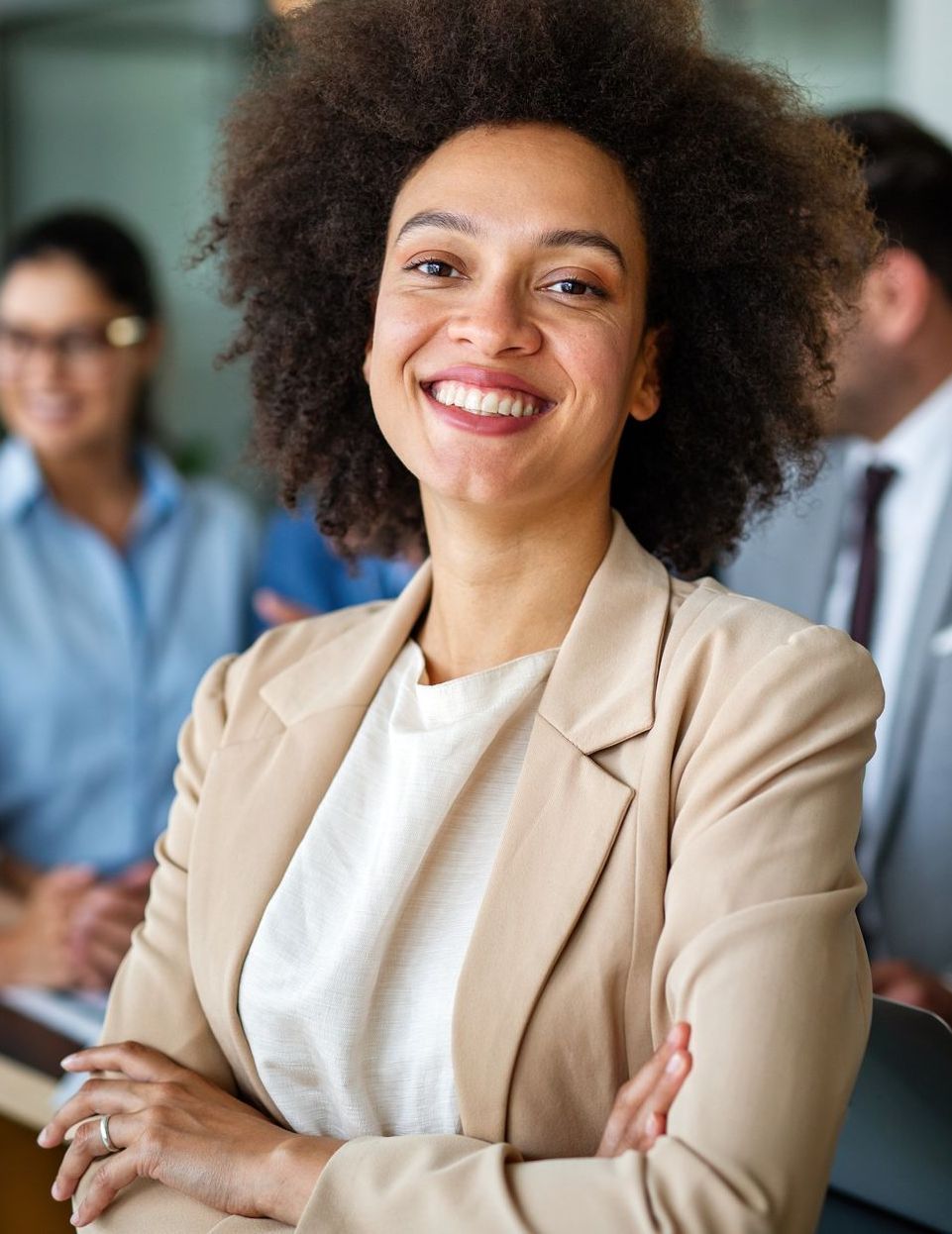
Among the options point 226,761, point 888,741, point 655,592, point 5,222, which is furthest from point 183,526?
point 5,222

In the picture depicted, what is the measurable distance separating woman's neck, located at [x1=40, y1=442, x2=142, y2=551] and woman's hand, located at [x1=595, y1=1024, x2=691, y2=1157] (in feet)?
8.59

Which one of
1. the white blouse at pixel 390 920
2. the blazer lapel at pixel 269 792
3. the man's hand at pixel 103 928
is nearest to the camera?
the white blouse at pixel 390 920

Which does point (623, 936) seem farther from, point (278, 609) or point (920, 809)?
point (278, 609)

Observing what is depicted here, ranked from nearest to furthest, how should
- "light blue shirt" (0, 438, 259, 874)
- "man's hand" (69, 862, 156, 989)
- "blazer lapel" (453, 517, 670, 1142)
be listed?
"blazer lapel" (453, 517, 670, 1142) < "man's hand" (69, 862, 156, 989) < "light blue shirt" (0, 438, 259, 874)

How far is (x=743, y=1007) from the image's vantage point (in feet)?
4.14

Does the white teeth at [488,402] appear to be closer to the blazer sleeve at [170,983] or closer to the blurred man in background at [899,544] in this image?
the blazer sleeve at [170,983]

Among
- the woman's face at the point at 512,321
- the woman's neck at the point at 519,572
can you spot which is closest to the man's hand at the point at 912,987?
the woman's neck at the point at 519,572

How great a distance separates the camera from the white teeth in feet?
5.07

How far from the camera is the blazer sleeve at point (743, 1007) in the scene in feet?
4.05

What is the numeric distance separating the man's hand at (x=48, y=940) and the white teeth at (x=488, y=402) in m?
1.65

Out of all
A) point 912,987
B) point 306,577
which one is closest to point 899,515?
point 912,987

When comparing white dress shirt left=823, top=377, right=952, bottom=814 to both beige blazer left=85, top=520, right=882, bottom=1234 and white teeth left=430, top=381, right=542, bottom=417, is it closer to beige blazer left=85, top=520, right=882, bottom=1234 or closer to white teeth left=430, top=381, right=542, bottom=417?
beige blazer left=85, top=520, right=882, bottom=1234

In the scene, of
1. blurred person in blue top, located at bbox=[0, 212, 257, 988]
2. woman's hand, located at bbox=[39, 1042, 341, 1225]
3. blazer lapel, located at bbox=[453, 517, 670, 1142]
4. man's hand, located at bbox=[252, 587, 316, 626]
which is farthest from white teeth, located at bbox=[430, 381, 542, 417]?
blurred person in blue top, located at bbox=[0, 212, 257, 988]

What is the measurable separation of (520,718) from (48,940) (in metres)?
1.61
